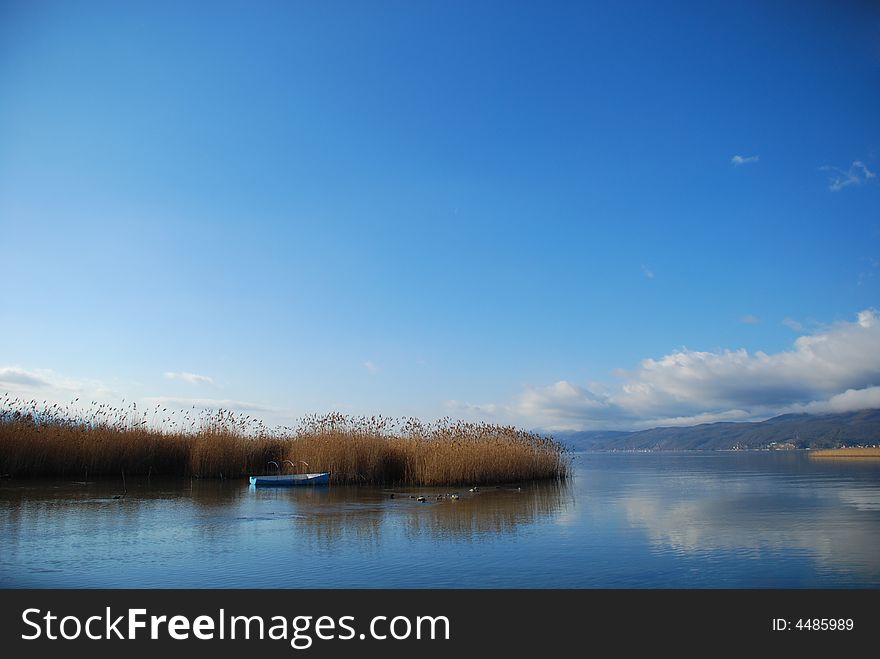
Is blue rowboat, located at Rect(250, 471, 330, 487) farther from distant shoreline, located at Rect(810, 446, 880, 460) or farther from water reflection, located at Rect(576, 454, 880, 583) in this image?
distant shoreline, located at Rect(810, 446, 880, 460)

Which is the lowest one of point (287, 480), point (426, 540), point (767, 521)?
point (767, 521)

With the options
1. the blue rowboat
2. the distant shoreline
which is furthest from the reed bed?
the distant shoreline

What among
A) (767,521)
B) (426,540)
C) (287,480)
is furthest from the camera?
(287,480)

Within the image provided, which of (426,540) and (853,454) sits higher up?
(426,540)

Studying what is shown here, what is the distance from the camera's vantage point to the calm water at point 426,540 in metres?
7.48

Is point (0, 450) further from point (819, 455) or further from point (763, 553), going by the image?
point (819, 455)

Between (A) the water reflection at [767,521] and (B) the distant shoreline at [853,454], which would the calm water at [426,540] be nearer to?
(A) the water reflection at [767,521]

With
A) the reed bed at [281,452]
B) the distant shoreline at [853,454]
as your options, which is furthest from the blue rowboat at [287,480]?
the distant shoreline at [853,454]

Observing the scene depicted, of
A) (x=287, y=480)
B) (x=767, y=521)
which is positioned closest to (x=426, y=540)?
(x=767, y=521)

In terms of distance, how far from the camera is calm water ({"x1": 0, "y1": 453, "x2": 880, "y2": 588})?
748 cm

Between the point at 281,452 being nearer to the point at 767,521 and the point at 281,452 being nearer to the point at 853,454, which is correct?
the point at 767,521

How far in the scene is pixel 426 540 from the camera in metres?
9.98
